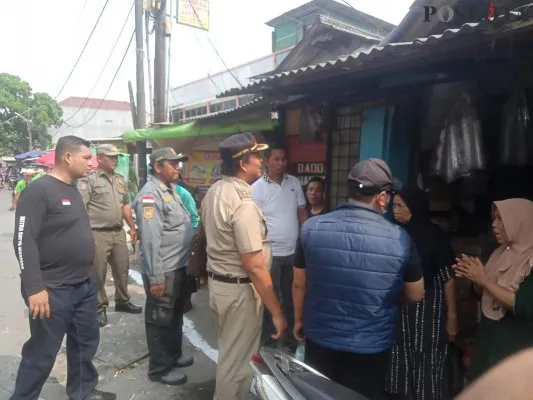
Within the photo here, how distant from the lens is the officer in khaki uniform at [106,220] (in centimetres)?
484

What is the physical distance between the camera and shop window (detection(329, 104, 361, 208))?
434cm

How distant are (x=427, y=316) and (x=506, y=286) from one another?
589mm

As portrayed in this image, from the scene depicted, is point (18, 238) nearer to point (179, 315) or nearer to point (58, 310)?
point (58, 310)

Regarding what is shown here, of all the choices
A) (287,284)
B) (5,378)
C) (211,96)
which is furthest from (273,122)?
(211,96)

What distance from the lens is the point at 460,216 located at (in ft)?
12.0

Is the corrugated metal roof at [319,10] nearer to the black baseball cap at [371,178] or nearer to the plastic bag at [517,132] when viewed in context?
the plastic bag at [517,132]

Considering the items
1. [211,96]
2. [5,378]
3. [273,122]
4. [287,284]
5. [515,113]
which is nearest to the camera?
[515,113]

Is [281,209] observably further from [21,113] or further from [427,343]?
[21,113]

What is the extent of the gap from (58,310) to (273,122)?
3358mm

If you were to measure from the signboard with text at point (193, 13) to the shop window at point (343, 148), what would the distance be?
30.3 ft

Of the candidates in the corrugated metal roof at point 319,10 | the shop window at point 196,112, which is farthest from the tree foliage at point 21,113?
the corrugated metal roof at point 319,10

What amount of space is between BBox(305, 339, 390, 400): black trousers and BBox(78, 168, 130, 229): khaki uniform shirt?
3.47 m

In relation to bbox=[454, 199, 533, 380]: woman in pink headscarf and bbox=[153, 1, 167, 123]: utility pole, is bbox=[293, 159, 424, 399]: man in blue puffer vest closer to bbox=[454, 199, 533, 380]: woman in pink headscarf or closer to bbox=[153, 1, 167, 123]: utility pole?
bbox=[454, 199, 533, 380]: woman in pink headscarf

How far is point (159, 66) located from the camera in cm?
886
